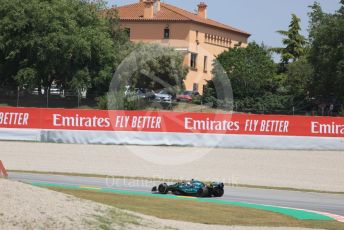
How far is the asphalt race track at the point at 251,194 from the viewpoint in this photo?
71.5ft

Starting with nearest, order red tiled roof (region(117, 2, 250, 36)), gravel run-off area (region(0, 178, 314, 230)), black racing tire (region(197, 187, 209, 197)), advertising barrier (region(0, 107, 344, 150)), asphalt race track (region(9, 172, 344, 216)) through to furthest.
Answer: gravel run-off area (region(0, 178, 314, 230)) → asphalt race track (region(9, 172, 344, 216)) → black racing tire (region(197, 187, 209, 197)) → advertising barrier (region(0, 107, 344, 150)) → red tiled roof (region(117, 2, 250, 36))

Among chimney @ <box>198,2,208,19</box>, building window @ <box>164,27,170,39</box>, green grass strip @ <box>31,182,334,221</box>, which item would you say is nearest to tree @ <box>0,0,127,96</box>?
green grass strip @ <box>31,182,334,221</box>

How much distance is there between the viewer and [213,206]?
20.0 metres

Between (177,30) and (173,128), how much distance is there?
53.5m

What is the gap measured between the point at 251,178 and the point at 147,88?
29.8m

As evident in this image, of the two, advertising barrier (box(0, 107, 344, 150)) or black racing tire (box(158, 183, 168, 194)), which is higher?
advertising barrier (box(0, 107, 344, 150))

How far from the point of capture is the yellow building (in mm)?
84950

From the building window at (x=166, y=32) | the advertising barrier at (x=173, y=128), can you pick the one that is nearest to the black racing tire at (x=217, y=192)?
the advertising barrier at (x=173, y=128)

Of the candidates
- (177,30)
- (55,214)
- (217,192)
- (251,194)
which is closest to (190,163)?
(251,194)

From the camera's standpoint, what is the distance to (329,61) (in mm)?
53719

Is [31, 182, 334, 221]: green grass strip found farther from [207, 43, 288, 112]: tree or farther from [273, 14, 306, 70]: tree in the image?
[273, 14, 306, 70]: tree

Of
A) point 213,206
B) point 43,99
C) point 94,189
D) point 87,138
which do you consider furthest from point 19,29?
point 213,206

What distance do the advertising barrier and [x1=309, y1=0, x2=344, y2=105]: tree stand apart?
17195mm

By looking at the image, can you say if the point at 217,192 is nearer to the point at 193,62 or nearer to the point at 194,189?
the point at 194,189
